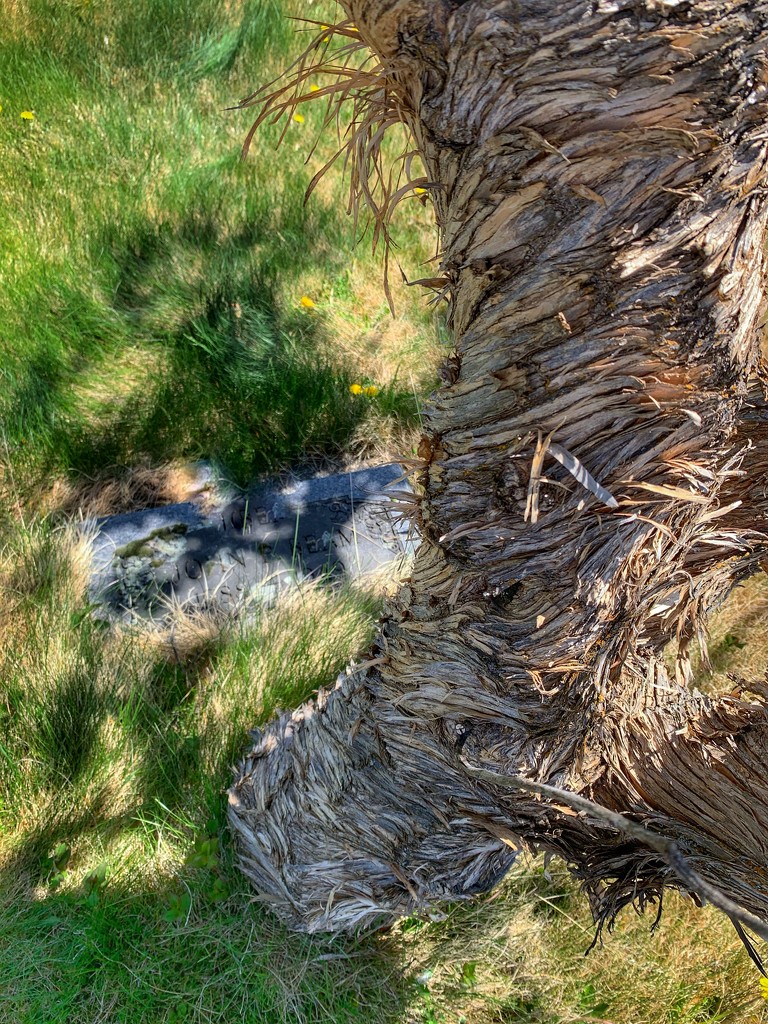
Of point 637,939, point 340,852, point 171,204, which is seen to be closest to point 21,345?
point 171,204

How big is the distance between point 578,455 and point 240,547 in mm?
2214

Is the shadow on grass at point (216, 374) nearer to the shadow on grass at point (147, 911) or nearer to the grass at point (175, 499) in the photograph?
the grass at point (175, 499)

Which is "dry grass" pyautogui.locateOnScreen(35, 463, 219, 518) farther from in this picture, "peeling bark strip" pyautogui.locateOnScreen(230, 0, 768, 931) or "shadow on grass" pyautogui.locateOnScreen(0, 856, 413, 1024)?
"peeling bark strip" pyautogui.locateOnScreen(230, 0, 768, 931)

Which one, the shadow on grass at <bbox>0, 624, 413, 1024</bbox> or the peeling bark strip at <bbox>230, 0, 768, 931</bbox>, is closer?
the peeling bark strip at <bbox>230, 0, 768, 931</bbox>

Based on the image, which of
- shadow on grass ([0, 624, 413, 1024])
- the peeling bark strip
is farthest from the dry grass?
the peeling bark strip

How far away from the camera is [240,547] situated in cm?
309

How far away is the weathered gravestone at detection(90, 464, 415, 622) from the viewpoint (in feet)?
9.61

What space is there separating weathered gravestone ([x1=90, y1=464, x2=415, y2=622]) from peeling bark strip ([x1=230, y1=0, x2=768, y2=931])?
1.24 meters

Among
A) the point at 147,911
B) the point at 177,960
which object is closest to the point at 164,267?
the point at 147,911

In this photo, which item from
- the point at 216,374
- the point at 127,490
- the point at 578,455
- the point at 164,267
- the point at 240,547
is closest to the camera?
the point at 578,455

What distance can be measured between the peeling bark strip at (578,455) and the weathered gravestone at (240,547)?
1.24 m

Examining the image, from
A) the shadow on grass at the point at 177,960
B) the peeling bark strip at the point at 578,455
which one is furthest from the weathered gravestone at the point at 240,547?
the peeling bark strip at the point at 578,455

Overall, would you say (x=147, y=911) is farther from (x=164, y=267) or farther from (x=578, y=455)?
(x=164, y=267)

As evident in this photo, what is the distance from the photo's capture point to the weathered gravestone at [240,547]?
A: 2.93 meters
